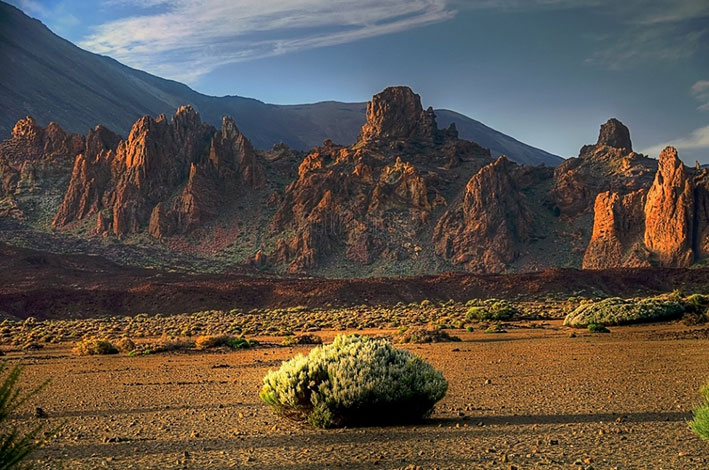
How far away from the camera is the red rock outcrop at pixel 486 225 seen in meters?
86.4

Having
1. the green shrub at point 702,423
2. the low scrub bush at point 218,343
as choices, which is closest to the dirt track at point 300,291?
the low scrub bush at point 218,343

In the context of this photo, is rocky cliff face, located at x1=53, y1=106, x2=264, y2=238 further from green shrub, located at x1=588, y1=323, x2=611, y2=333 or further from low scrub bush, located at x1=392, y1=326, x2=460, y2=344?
green shrub, located at x1=588, y1=323, x2=611, y2=333

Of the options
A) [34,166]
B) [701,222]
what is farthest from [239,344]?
[34,166]

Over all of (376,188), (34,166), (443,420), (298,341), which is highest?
(34,166)

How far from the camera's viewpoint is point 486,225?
289ft

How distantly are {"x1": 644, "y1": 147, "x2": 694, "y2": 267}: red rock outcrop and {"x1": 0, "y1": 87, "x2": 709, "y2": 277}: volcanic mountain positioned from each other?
0.50 feet

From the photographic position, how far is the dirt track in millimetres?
54906

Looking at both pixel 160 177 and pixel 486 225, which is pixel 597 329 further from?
pixel 160 177

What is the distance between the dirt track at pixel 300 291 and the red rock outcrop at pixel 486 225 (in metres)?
20.7

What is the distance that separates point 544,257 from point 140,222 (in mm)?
57062

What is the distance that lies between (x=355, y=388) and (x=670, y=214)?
239 ft

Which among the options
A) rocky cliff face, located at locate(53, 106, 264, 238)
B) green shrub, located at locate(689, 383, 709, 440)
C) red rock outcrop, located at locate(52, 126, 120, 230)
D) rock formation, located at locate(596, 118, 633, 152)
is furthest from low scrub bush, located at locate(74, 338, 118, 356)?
rock formation, located at locate(596, 118, 633, 152)

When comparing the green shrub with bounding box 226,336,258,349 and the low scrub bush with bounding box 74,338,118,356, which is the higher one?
the green shrub with bounding box 226,336,258,349

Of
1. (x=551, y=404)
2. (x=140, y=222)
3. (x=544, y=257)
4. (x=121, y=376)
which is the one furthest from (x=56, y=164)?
(x=551, y=404)
